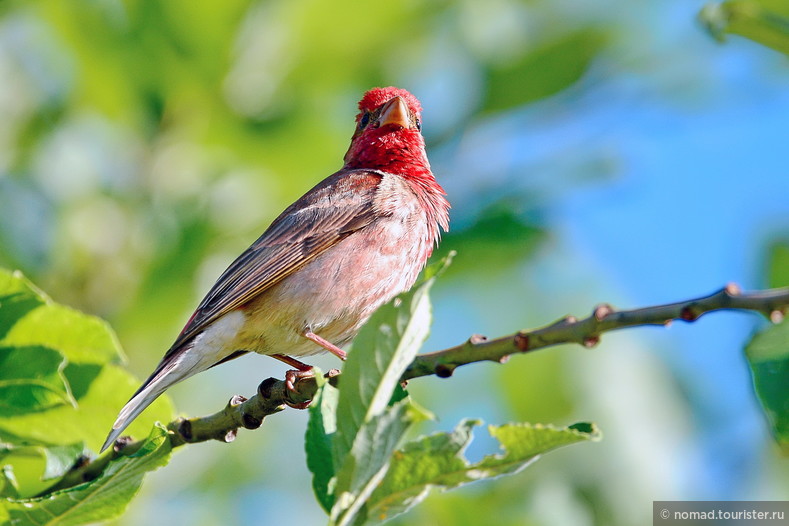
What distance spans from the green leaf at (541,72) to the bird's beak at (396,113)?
0.60 metres

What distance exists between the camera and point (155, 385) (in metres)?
4.09

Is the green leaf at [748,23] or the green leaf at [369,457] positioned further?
the green leaf at [748,23]

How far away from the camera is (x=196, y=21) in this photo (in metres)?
5.58

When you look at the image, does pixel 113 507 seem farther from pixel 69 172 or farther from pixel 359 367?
pixel 69 172

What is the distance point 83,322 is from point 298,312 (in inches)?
74.8

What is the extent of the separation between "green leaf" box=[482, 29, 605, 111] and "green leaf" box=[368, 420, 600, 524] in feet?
14.5

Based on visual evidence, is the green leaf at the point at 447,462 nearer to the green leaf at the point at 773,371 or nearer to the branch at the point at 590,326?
the branch at the point at 590,326

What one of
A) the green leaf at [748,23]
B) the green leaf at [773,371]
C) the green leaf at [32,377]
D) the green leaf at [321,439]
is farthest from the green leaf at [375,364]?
the green leaf at [32,377]

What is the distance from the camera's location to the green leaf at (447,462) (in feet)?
6.34

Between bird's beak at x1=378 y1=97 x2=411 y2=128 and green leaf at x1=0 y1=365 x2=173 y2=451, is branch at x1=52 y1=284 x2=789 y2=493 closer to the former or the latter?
green leaf at x1=0 y1=365 x2=173 y2=451

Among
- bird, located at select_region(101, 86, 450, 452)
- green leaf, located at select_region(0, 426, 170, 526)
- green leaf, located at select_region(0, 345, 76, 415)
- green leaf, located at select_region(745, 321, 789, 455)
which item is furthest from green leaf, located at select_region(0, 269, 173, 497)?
green leaf, located at select_region(745, 321, 789, 455)

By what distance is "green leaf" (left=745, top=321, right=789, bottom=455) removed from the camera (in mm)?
1831

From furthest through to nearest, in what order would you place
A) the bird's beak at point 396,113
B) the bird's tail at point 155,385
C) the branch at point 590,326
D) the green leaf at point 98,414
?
the bird's beak at point 396,113 < the bird's tail at point 155,385 < the green leaf at point 98,414 < the branch at point 590,326

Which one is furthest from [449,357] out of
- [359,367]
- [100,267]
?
[100,267]
